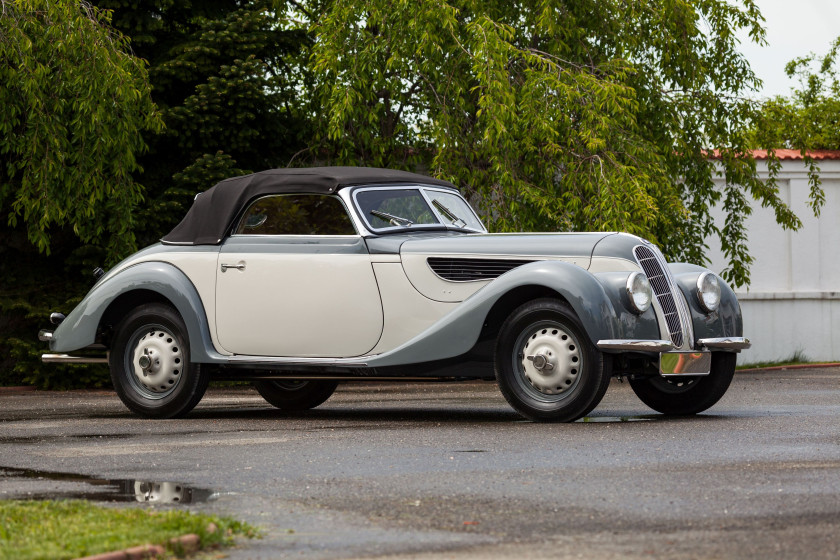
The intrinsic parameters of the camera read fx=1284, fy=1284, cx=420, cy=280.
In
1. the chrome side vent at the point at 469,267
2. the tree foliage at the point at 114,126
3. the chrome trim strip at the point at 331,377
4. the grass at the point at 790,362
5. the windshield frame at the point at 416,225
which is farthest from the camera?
the grass at the point at 790,362

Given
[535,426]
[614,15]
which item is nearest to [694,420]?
[535,426]

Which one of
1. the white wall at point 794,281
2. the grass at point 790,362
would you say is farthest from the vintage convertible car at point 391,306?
the white wall at point 794,281

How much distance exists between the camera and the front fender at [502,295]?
9.40 meters

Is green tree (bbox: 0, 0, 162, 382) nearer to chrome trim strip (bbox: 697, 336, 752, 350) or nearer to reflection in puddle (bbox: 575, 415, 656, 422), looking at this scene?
reflection in puddle (bbox: 575, 415, 656, 422)

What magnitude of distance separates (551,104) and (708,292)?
6.94 meters

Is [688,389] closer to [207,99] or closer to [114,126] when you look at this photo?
[114,126]

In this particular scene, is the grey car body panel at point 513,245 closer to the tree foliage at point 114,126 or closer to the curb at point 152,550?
the curb at point 152,550

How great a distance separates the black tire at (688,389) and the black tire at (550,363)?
1.20m

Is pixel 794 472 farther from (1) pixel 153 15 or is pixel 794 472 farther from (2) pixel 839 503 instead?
(1) pixel 153 15

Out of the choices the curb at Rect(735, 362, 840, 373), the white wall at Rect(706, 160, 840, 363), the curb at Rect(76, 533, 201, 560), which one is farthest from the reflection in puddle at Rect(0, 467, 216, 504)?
the white wall at Rect(706, 160, 840, 363)

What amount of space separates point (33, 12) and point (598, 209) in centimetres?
751

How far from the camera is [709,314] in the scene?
34.3 feet

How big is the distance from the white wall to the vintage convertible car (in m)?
15.0

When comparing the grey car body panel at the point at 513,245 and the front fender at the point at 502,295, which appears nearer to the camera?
the front fender at the point at 502,295
